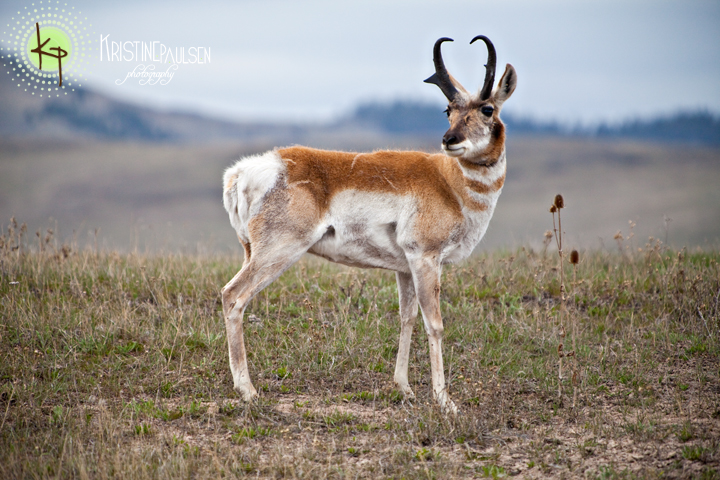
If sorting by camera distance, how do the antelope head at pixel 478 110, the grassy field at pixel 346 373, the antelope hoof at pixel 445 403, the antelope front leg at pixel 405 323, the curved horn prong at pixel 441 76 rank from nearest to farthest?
1. the grassy field at pixel 346 373
2. the antelope hoof at pixel 445 403
3. the antelope head at pixel 478 110
4. the curved horn prong at pixel 441 76
5. the antelope front leg at pixel 405 323

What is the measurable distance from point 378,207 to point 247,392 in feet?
7.61

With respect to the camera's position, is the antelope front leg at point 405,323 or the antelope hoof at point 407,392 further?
the antelope front leg at point 405,323

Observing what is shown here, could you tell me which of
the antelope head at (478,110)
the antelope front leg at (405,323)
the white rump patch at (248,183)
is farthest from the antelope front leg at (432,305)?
the white rump patch at (248,183)

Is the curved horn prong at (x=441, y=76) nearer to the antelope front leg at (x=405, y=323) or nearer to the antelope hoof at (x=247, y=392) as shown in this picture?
the antelope front leg at (x=405, y=323)

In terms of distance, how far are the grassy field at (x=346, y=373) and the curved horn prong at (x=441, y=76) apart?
2.75 meters

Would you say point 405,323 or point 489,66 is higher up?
point 489,66

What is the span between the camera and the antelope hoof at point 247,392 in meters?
6.18

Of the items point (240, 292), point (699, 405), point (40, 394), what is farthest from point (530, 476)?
point (40, 394)

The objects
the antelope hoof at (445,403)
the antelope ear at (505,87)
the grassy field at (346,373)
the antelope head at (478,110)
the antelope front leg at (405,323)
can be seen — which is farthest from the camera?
the antelope front leg at (405,323)

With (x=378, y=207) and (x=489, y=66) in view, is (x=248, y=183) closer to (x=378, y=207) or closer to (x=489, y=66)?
(x=378, y=207)

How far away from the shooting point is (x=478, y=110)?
20.3 ft

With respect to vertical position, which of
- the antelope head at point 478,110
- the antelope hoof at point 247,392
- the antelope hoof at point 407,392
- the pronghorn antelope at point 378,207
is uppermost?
the antelope head at point 478,110

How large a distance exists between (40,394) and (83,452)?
141cm

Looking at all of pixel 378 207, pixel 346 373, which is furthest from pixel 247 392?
pixel 378 207
